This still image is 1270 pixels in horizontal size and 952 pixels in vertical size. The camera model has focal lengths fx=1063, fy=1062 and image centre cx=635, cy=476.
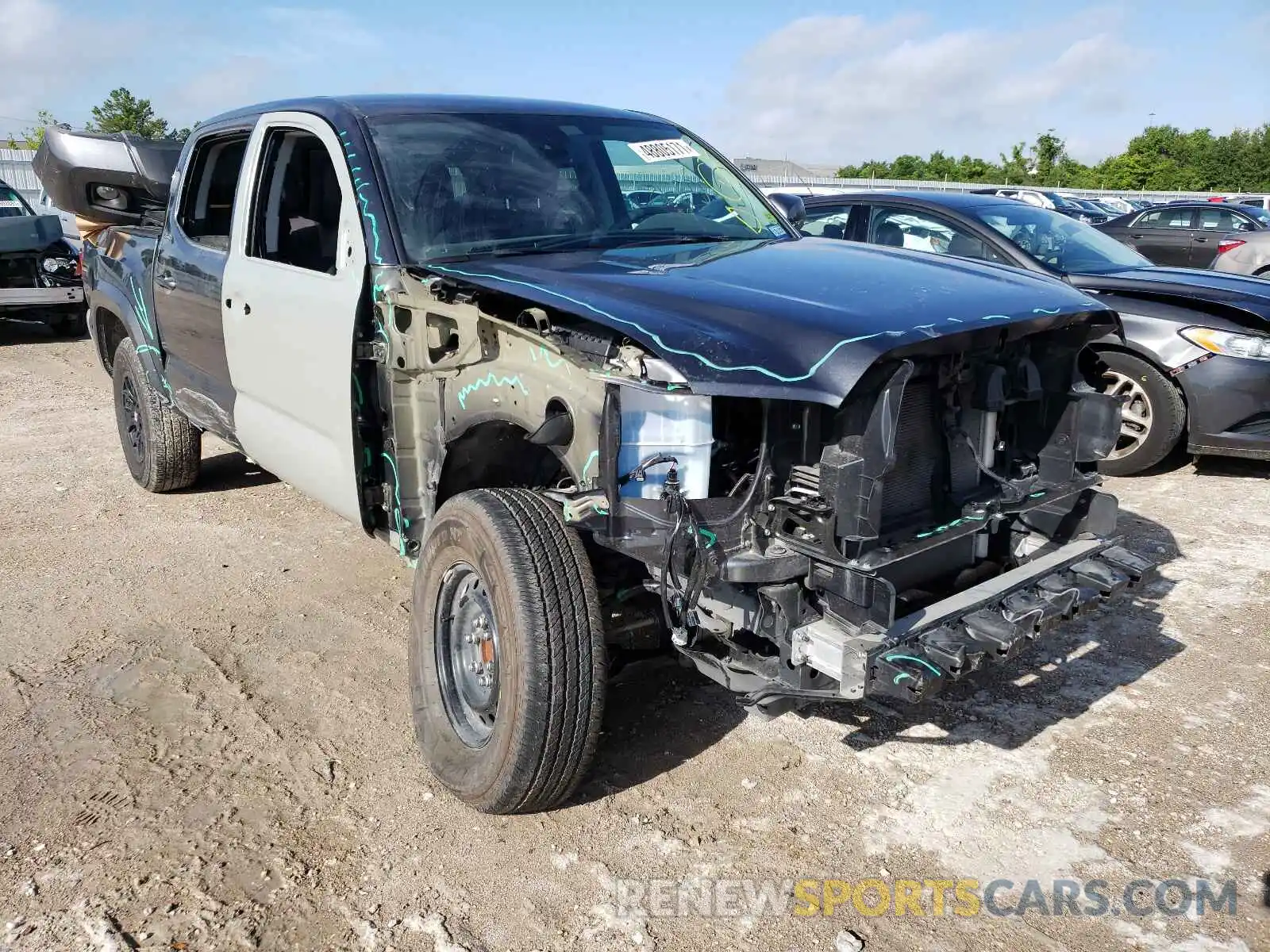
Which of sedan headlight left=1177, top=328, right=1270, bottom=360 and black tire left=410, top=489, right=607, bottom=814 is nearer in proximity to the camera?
black tire left=410, top=489, right=607, bottom=814

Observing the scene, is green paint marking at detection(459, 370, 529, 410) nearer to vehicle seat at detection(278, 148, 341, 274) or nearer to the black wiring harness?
the black wiring harness

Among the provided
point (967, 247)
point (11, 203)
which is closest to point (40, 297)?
point (11, 203)

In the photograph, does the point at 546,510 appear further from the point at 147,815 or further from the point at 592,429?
the point at 147,815

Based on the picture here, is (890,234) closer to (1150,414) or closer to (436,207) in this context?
(1150,414)

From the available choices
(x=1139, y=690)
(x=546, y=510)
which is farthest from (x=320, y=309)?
(x=1139, y=690)

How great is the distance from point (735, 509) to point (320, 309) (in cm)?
185

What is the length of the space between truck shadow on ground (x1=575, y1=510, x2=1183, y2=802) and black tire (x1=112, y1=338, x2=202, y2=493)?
3.30 metres

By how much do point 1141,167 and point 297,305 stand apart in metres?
60.3

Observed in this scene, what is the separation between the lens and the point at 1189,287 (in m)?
6.29

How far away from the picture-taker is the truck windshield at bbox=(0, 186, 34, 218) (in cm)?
1260

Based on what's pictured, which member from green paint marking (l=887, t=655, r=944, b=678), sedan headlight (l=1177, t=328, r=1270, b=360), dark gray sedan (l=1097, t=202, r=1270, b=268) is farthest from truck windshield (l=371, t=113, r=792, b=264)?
dark gray sedan (l=1097, t=202, r=1270, b=268)

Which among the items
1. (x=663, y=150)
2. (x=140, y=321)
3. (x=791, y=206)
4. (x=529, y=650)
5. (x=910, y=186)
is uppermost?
(x=663, y=150)

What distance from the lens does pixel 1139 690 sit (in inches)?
149

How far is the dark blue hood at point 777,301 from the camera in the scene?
2.48m
